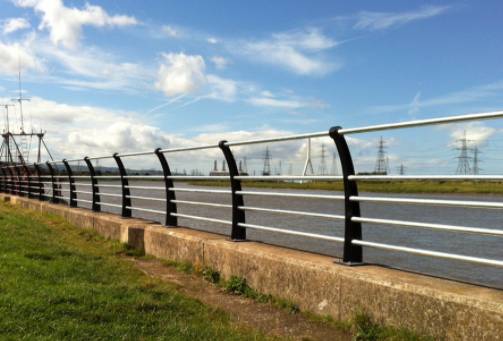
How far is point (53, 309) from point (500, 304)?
10.2 feet

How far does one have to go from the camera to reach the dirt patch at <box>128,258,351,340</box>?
14.4 feet

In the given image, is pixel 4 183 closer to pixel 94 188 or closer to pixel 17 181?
pixel 17 181

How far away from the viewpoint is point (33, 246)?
7422 mm

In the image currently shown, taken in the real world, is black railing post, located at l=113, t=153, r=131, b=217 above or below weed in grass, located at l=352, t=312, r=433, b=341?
above

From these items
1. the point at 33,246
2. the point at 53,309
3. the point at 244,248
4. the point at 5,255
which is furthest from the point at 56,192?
the point at 53,309

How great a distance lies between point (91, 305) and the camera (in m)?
4.39

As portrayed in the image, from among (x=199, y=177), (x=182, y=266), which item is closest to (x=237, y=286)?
(x=182, y=266)

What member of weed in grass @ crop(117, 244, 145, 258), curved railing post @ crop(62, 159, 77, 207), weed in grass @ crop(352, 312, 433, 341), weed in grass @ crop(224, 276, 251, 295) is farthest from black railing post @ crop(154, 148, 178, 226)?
curved railing post @ crop(62, 159, 77, 207)

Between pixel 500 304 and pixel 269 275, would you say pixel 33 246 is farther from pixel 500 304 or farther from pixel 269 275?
pixel 500 304

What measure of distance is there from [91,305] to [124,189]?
5.88m

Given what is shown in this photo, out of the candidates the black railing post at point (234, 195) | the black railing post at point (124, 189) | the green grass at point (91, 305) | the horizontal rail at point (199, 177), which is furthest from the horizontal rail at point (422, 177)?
the black railing post at point (124, 189)

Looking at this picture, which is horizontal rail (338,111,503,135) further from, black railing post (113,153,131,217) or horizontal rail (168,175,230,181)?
black railing post (113,153,131,217)

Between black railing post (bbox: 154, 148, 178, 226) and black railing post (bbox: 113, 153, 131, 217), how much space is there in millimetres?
1777

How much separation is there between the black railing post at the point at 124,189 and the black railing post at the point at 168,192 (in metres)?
1.78
